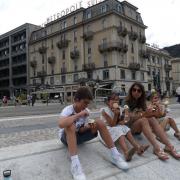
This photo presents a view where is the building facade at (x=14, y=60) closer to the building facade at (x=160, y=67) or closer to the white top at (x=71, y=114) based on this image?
the building facade at (x=160, y=67)

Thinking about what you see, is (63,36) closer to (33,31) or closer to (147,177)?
(33,31)

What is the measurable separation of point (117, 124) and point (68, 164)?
1096 millimetres

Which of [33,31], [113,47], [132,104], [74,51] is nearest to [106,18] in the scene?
[113,47]

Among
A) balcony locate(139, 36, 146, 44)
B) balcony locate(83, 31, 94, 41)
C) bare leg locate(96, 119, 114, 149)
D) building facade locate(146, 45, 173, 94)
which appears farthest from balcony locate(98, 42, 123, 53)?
bare leg locate(96, 119, 114, 149)

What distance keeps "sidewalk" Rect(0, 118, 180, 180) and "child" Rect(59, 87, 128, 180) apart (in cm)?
18

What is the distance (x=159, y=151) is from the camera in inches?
184

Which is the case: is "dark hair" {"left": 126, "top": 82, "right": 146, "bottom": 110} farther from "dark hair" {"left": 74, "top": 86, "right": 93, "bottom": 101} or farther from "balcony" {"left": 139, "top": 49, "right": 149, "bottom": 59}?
"balcony" {"left": 139, "top": 49, "right": 149, "bottom": 59}

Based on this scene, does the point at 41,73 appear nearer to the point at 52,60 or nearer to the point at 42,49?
the point at 52,60

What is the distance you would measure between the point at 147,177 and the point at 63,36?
175 ft

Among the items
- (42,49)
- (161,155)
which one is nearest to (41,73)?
(42,49)

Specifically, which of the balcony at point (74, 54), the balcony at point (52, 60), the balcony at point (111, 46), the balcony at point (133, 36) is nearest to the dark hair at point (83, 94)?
the balcony at point (111, 46)

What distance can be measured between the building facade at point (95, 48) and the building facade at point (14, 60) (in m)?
5.81

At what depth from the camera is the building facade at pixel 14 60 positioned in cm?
6588

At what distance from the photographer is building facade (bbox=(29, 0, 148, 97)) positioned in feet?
156
